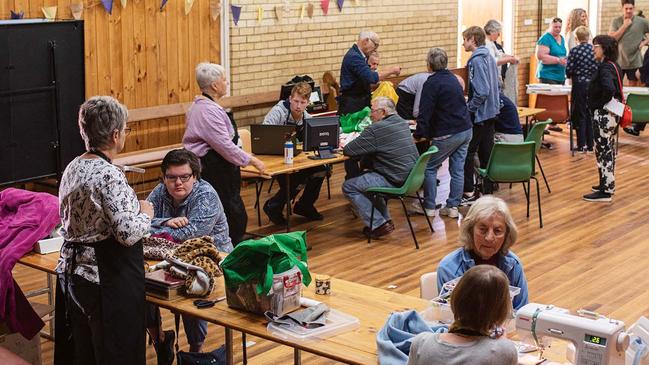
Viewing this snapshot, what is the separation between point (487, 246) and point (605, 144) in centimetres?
574

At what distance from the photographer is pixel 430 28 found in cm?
1425

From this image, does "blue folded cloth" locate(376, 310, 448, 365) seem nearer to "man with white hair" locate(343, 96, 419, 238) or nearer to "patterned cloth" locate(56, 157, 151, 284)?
"patterned cloth" locate(56, 157, 151, 284)

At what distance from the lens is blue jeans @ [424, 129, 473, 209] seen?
31.1 feet

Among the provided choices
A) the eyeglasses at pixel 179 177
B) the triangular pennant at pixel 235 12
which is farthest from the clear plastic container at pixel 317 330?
the triangular pennant at pixel 235 12

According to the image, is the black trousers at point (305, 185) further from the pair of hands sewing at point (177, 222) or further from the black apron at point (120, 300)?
the black apron at point (120, 300)

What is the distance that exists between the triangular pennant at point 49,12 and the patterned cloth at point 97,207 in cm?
500

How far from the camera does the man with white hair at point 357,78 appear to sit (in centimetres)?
1042

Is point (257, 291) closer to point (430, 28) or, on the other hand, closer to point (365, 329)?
point (365, 329)

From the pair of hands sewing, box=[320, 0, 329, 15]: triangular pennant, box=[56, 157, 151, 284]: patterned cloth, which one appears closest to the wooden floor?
the pair of hands sewing

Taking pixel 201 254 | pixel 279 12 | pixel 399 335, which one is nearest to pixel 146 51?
pixel 279 12

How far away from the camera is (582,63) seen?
41.6 feet

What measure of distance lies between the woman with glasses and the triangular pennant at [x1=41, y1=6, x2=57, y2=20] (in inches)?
156

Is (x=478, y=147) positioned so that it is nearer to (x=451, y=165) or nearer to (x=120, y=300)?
(x=451, y=165)

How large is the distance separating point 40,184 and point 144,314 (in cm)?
499
